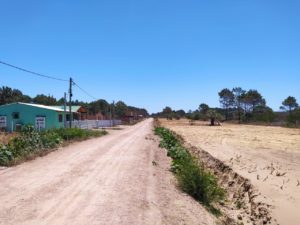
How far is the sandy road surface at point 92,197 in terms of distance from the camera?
8594 mm

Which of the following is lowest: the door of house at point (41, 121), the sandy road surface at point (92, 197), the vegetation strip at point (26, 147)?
the sandy road surface at point (92, 197)

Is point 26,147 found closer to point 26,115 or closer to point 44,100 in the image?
point 26,115

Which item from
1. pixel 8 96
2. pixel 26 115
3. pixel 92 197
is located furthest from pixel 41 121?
pixel 8 96

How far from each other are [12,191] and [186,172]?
195 inches

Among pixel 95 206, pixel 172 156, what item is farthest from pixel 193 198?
pixel 172 156

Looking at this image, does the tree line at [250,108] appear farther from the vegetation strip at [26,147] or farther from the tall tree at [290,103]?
the vegetation strip at [26,147]

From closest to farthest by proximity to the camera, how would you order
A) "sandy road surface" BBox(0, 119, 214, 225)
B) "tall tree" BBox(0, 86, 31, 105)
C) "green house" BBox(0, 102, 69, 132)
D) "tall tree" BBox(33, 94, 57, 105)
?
"sandy road surface" BBox(0, 119, 214, 225)
"green house" BBox(0, 102, 69, 132)
"tall tree" BBox(0, 86, 31, 105)
"tall tree" BBox(33, 94, 57, 105)

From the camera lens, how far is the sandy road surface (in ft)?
28.2

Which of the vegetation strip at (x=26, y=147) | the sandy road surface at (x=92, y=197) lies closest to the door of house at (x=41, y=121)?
the vegetation strip at (x=26, y=147)

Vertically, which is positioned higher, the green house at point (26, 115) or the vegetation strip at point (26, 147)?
the green house at point (26, 115)

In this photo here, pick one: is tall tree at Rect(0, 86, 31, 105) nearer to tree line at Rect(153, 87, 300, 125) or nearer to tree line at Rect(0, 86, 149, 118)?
tree line at Rect(0, 86, 149, 118)

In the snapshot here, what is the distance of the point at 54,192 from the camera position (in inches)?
429

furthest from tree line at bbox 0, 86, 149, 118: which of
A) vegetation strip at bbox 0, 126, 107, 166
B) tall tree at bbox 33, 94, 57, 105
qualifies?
vegetation strip at bbox 0, 126, 107, 166

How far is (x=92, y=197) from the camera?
10328 mm
